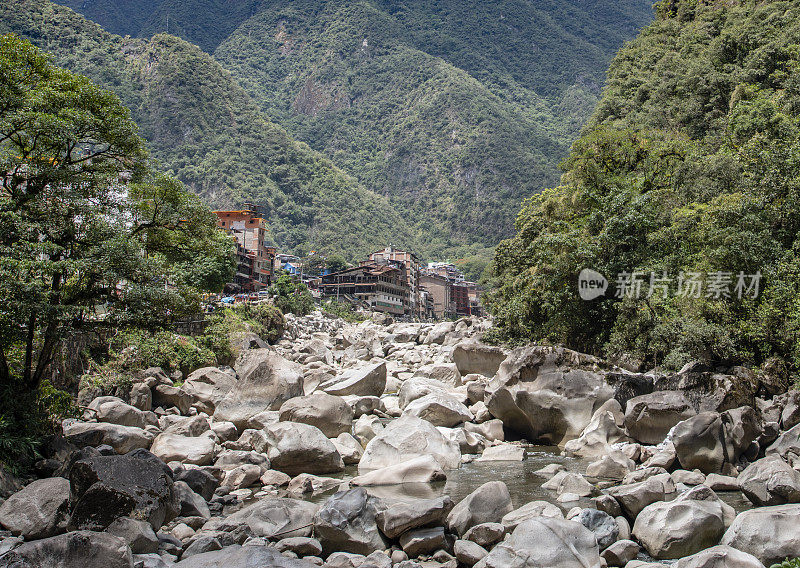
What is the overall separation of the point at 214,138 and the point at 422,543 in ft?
395

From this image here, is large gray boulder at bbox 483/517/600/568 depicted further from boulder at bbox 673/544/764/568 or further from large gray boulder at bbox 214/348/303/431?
large gray boulder at bbox 214/348/303/431

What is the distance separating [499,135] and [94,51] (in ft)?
283

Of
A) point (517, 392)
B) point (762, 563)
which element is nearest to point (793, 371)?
point (517, 392)

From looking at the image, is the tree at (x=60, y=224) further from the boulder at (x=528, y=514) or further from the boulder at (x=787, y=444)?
the boulder at (x=787, y=444)

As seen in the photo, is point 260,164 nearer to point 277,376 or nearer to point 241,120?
point 241,120

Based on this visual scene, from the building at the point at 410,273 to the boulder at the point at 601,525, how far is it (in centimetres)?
7242

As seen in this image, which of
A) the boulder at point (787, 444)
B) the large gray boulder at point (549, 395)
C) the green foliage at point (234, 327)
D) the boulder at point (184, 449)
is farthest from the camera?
the green foliage at point (234, 327)

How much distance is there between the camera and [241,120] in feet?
410

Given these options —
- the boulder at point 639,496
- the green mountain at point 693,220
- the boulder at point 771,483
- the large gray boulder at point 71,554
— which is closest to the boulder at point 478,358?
the green mountain at point 693,220

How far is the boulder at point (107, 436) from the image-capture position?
1220 centimetres

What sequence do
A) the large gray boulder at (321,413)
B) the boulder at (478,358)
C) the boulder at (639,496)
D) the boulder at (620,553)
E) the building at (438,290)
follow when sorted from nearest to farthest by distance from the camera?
the boulder at (620,553), the boulder at (639,496), the large gray boulder at (321,413), the boulder at (478,358), the building at (438,290)

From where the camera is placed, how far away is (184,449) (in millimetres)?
12320

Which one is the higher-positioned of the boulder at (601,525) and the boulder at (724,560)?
the boulder at (724,560)

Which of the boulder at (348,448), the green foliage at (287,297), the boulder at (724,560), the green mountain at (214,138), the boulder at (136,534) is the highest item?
the green mountain at (214,138)
